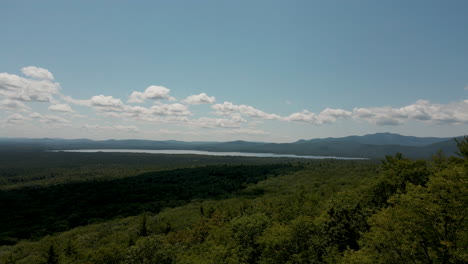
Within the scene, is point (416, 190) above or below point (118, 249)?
above

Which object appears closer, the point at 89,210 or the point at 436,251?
the point at 436,251

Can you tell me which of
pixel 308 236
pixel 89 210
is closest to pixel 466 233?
pixel 308 236

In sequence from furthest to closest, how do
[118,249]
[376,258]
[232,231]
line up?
[118,249], [232,231], [376,258]

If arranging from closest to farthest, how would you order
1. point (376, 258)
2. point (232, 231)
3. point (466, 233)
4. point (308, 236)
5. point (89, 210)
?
point (466, 233) → point (376, 258) → point (308, 236) → point (232, 231) → point (89, 210)

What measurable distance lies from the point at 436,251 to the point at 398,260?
448cm

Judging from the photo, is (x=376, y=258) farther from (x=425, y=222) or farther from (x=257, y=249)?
(x=257, y=249)

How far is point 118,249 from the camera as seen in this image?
6638 centimetres

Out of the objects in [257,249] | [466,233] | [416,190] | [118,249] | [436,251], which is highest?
[416,190]

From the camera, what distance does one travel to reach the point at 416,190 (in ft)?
95.3

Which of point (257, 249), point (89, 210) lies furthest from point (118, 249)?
point (89, 210)

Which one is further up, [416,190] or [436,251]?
[416,190]

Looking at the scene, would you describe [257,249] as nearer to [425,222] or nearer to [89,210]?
[425,222]

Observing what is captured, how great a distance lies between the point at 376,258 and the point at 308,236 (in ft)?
55.4

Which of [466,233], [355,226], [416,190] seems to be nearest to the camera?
[466,233]
